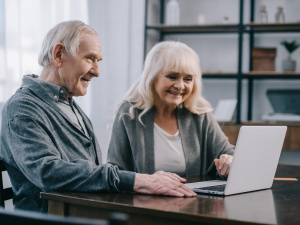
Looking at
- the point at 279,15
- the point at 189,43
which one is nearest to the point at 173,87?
the point at 279,15

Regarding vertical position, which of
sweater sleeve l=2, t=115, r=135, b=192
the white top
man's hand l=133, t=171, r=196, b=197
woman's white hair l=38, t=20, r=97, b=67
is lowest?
the white top

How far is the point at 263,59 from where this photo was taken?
3963mm

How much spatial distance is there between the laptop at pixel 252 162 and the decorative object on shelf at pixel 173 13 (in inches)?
111

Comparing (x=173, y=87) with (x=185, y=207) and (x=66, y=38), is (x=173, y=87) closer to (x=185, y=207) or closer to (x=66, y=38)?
(x=66, y=38)

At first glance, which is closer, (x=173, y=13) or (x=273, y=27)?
(x=273, y=27)

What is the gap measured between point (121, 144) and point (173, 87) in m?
0.39

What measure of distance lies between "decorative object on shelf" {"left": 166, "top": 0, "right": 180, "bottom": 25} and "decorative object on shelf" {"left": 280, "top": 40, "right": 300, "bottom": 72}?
1046mm

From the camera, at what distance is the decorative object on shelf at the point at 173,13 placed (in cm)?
416

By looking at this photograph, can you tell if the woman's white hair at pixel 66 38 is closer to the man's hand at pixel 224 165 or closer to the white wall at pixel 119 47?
the man's hand at pixel 224 165

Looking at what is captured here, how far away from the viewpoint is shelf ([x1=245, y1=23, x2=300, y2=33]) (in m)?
3.87

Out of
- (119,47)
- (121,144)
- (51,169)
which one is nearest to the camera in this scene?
(51,169)

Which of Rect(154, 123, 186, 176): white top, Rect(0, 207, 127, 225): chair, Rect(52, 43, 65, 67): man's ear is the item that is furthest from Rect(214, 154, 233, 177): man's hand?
Rect(0, 207, 127, 225): chair

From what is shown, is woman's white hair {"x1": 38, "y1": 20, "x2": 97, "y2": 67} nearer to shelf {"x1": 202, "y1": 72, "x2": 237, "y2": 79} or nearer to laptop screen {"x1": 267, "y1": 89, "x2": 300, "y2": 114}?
shelf {"x1": 202, "y1": 72, "x2": 237, "y2": 79}

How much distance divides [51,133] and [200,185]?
1.84 ft
